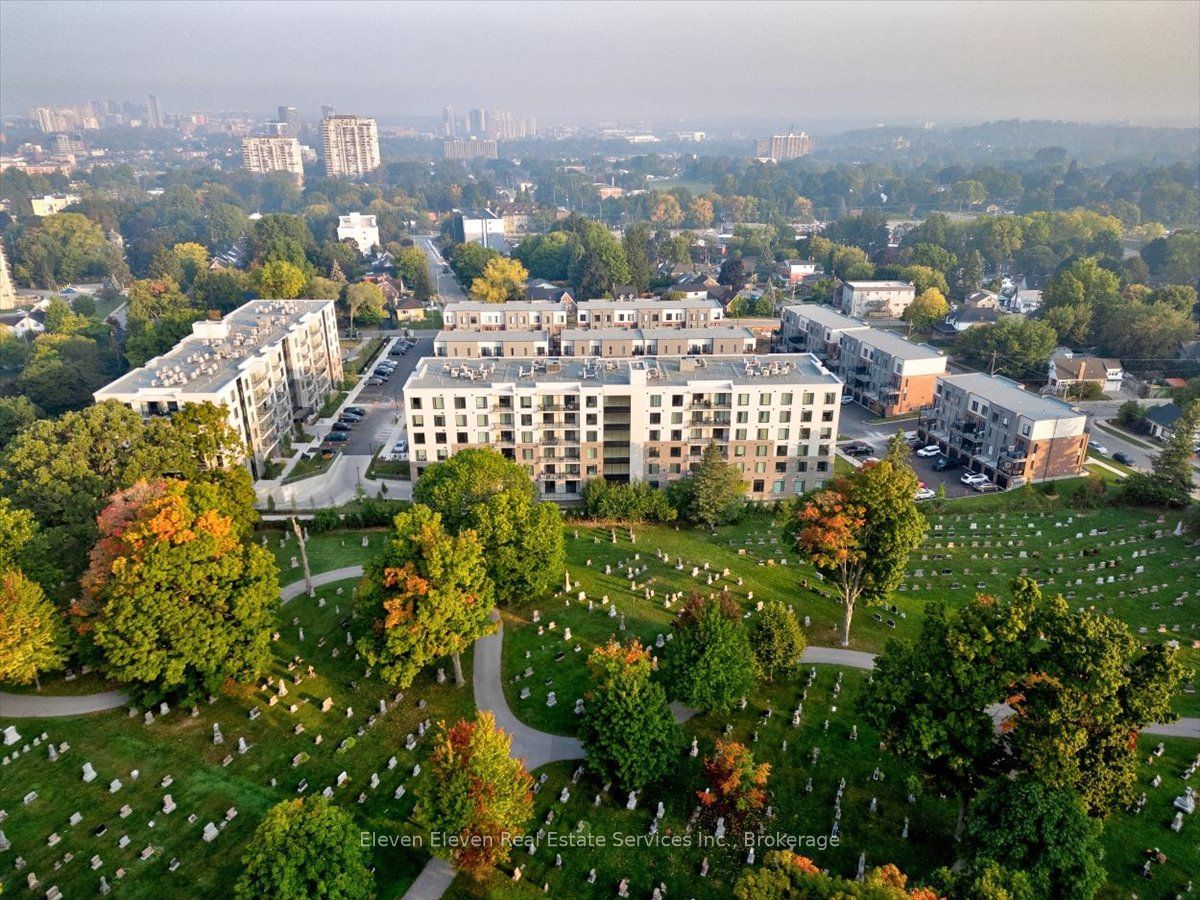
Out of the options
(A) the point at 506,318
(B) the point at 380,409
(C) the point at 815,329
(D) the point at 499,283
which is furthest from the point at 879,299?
(B) the point at 380,409

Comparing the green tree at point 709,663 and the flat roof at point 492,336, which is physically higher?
the flat roof at point 492,336

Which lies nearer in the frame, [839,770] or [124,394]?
[839,770]

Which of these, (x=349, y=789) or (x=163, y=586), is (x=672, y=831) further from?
(x=163, y=586)

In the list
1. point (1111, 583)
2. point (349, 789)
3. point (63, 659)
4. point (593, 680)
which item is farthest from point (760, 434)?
point (63, 659)

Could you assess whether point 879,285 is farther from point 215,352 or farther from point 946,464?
point 215,352

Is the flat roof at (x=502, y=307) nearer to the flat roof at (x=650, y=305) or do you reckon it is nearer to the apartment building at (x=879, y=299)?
the flat roof at (x=650, y=305)

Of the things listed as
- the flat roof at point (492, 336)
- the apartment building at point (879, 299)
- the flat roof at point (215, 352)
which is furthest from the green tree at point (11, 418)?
the apartment building at point (879, 299)
